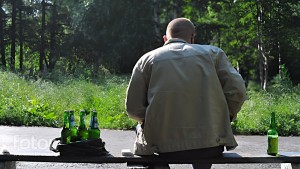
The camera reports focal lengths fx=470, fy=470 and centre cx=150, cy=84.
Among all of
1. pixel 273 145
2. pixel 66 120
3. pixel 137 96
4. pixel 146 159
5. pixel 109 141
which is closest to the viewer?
pixel 137 96

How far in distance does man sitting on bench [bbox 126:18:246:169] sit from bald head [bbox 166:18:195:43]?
86mm

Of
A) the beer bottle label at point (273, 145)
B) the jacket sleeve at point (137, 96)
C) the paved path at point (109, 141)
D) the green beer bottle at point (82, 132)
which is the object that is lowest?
the paved path at point (109, 141)

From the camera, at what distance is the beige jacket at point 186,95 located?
3.56m

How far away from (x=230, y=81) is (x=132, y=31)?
3243 centimetres

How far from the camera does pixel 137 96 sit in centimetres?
367

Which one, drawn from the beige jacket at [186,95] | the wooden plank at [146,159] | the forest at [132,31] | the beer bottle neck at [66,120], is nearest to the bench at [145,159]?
the wooden plank at [146,159]

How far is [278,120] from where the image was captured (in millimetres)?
10938

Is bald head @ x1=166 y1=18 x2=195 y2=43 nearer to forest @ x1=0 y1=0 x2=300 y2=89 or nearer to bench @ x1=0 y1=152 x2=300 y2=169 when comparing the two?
bench @ x1=0 y1=152 x2=300 y2=169

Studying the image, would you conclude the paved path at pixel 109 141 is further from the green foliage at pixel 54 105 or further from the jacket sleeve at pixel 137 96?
the jacket sleeve at pixel 137 96

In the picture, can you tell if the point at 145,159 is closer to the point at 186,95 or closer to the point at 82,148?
the point at 82,148

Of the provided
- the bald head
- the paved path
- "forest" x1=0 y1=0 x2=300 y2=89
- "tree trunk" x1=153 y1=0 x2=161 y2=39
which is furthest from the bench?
"tree trunk" x1=153 y1=0 x2=161 y2=39

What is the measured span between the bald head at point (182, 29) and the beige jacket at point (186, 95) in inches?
4.7

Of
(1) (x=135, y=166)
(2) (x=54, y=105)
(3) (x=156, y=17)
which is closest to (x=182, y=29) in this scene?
(1) (x=135, y=166)

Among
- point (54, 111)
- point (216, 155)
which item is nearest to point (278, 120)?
point (54, 111)
